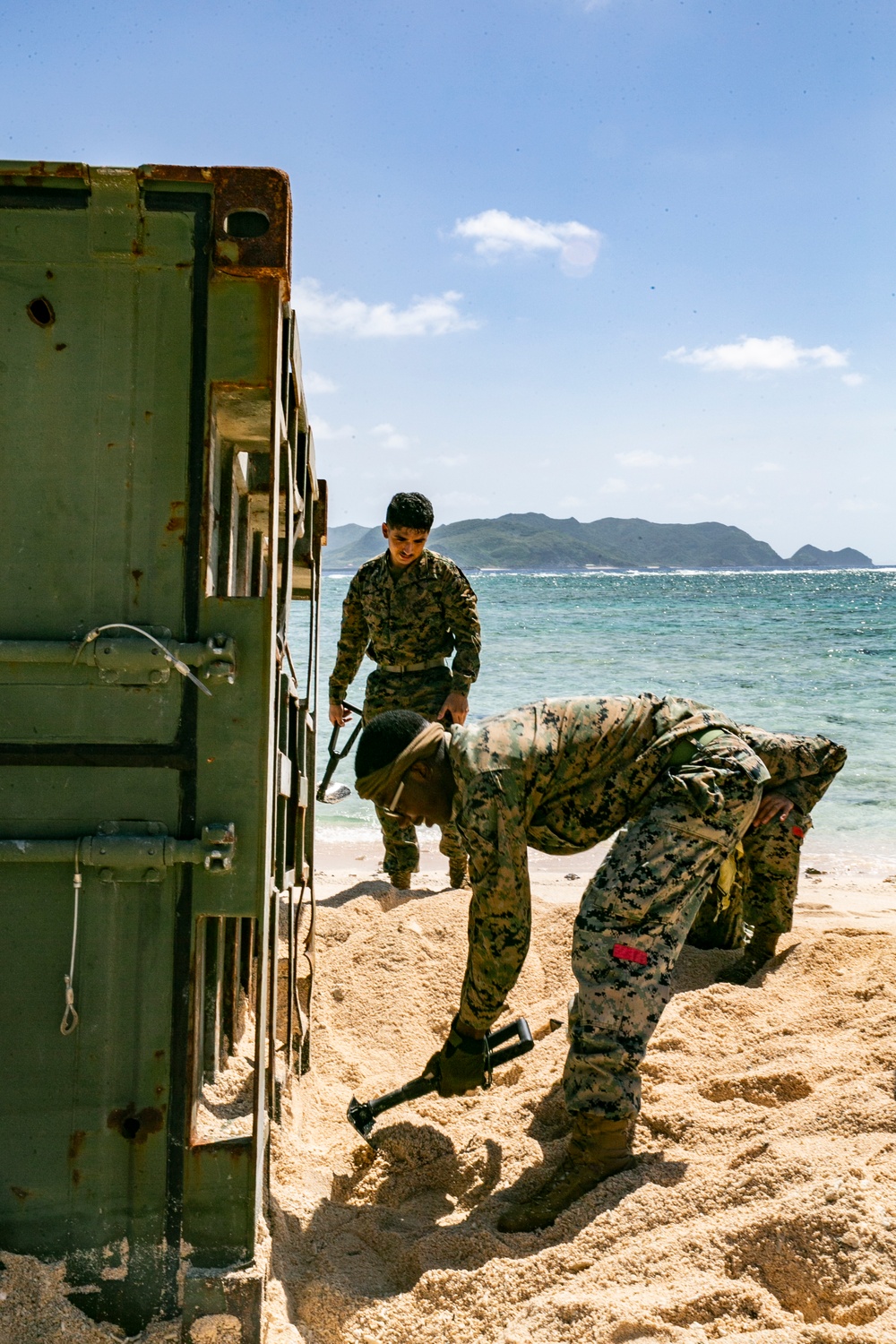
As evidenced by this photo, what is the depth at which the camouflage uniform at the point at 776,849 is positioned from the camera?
4.09 metres

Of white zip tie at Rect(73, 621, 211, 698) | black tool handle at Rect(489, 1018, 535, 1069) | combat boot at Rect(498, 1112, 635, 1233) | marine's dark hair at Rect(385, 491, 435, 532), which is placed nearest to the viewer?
white zip tie at Rect(73, 621, 211, 698)

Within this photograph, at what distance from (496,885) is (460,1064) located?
1.64 feet

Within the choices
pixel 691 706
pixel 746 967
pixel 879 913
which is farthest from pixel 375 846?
pixel 691 706

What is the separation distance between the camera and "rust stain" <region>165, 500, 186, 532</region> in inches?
82.0

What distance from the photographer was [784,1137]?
8.57 feet

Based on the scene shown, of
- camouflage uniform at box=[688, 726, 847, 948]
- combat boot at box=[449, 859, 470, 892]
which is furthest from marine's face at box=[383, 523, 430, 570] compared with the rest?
camouflage uniform at box=[688, 726, 847, 948]

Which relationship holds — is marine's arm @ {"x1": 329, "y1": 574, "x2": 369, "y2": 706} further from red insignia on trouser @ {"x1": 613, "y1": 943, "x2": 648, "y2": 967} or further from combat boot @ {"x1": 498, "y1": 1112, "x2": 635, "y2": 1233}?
combat boot @ {"x1": 498, "y1": 1112, "x2": 635, "y2": 1233}

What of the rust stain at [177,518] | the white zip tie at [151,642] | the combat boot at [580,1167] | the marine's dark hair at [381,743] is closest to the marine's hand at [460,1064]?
the combat boot at [580,1167]

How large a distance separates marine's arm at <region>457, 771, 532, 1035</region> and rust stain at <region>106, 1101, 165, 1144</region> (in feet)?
2.90

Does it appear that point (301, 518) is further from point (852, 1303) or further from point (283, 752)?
point (852, 1303)

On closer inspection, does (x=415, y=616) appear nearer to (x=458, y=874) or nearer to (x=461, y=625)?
(x=461, y=625)

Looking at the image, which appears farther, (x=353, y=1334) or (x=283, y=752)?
(x=283, y=752)

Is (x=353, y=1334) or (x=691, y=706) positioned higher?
(x=691, y=706)

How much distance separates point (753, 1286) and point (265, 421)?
196cm
